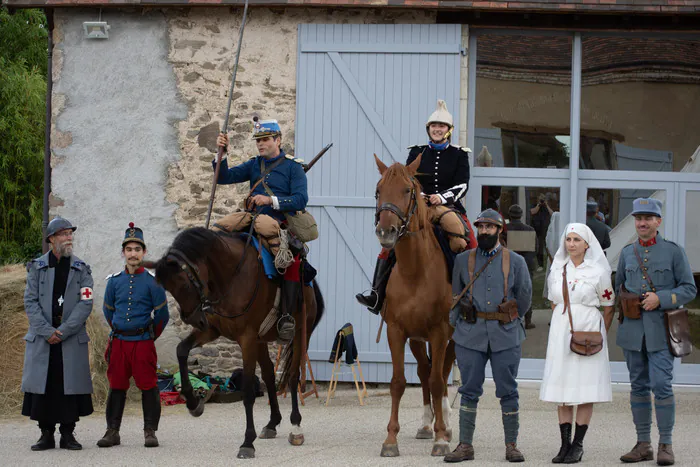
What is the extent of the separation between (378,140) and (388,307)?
3683 millimetres

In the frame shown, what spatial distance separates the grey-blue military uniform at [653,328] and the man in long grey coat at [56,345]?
425 centimetres

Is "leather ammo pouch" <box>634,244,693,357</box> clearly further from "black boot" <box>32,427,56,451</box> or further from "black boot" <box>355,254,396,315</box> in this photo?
"black boot" <box>32,427,56,451</box>

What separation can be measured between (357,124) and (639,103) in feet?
10.5

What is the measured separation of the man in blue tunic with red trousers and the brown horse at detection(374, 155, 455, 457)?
1.92 metres

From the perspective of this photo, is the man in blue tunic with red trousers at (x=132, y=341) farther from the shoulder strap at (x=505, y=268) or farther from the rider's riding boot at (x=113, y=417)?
the shoulder strap at (x=505, y=268)

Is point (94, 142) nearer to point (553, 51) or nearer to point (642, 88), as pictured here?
point (553, 51)

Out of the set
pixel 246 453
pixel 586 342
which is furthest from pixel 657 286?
pixel 246 453

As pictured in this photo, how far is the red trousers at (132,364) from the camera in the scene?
821 centimetres

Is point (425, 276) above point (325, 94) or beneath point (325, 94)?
beneath

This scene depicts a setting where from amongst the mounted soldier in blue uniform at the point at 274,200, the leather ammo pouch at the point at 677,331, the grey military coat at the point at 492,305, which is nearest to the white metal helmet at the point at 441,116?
the mounted soldier in blue uniform at the point at 274,200

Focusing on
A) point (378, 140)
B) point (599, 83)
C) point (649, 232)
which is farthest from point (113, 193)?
point (649, 232)

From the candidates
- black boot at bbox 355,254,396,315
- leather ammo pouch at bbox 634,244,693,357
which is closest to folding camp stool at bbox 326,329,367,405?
black boot at bbox 355,254,396,315

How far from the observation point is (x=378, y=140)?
11.4 m

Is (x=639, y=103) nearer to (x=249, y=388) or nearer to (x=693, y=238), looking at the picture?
(x=693, y=238)
